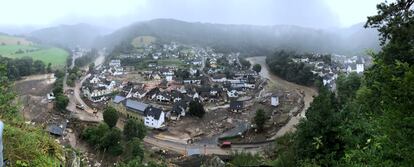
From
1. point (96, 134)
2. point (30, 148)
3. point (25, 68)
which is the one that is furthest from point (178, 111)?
point (25, 68)

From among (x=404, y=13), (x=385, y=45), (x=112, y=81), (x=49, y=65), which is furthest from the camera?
(x=49, y=65)

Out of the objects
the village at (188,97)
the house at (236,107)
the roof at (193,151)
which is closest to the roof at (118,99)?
the village at (188,97)

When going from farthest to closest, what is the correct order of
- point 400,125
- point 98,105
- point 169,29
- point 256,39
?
point 169,29 < point 256,39 < point 98,105 < point 400,125

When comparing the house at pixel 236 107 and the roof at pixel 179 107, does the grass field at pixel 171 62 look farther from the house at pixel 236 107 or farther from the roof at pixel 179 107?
the roof at pixel 179 107

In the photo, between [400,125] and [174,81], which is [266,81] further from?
[400,125]

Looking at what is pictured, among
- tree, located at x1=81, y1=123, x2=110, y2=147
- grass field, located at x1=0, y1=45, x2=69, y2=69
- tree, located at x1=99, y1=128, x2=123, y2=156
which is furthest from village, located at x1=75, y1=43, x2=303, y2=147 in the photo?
grass field, located at x1=0, y1=45, x2=69, y2=69

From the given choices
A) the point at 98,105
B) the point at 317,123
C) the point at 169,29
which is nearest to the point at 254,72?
the point at 98,105

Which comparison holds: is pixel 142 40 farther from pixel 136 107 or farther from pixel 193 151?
pixel 193 151
